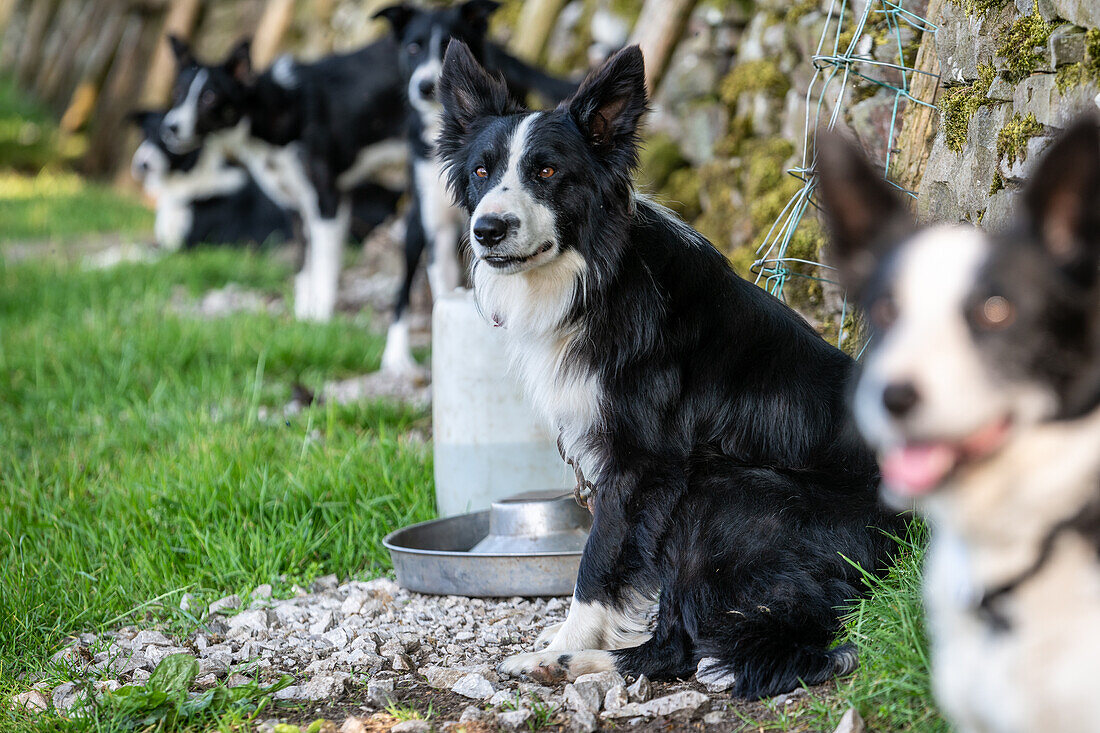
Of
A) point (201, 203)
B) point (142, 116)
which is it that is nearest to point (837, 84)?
point (201, 203)

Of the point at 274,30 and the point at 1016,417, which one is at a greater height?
the point at 274,30

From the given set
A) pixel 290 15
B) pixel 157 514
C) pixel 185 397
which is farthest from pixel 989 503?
pixel 290 15

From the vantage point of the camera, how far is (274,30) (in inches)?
379

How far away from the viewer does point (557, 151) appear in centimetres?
255

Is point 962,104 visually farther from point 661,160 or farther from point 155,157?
point 155,157

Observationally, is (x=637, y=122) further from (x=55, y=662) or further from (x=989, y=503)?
(x=55, y=662)

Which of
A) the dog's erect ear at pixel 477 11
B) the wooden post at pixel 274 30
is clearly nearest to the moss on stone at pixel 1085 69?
the dog's erect ear at pixel 477 11

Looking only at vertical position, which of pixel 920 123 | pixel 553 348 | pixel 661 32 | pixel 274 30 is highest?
pixel 274 30

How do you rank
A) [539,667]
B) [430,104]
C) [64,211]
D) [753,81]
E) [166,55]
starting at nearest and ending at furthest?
1. [539,667]
2. [753,81]
3. [430,104]
4. [64,211]
5. [166,55]

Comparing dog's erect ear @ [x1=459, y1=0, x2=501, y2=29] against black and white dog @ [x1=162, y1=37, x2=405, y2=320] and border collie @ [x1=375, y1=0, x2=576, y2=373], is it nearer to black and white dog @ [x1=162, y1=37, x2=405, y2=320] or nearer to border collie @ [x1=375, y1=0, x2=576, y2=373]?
border collie @ [x1=375, y1=0, x2=576, y2=373]

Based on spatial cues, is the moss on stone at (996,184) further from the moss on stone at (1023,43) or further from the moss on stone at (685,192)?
the moss on stone at (685,192)

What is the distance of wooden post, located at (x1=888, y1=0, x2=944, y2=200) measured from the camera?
2.89 m

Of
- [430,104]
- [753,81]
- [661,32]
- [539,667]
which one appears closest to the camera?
[539,667]

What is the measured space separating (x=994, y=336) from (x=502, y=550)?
1952 millimetres
